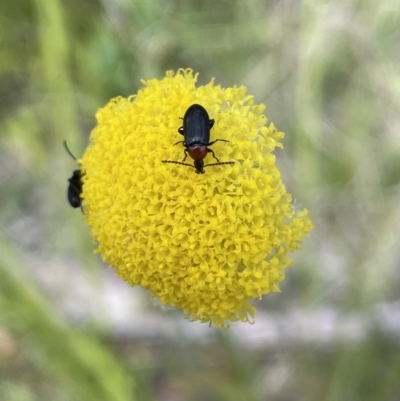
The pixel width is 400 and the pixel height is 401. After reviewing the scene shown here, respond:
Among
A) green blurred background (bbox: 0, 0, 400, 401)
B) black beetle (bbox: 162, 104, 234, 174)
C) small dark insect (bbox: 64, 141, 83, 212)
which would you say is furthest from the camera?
green blurred background (bbox: 0, 0, 400, 401)

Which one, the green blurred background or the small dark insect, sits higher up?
the green blurred background

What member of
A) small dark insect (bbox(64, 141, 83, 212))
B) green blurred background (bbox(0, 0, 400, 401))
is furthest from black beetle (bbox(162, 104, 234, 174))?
green blurred background (bbox(0, 0, 400, 401))

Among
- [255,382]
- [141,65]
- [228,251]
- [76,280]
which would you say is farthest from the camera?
[76,280]

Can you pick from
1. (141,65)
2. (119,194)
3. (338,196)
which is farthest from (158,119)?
(338,196)

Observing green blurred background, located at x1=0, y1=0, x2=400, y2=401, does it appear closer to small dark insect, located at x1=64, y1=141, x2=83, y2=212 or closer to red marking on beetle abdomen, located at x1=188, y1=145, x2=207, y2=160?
small dark insect, located at x1=64, y1=141, x2=83, y2=212

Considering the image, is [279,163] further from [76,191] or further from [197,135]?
[197,135]

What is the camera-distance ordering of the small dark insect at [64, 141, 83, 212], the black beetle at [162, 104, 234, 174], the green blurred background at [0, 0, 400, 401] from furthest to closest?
A: the green blurred background at [0, 0, 400, 401] < the small dark insect at [64, 141, 83, 212] < the black beetle at [162, 104, 234, 174]

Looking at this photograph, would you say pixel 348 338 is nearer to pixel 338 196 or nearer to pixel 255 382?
pixel 255 382
